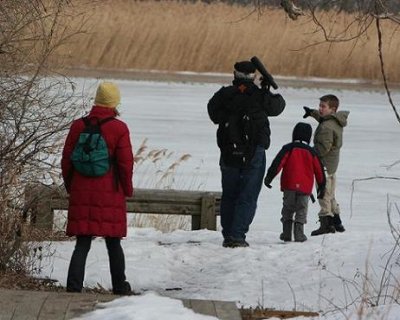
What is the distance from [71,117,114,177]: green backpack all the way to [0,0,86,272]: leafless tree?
27.2 inches

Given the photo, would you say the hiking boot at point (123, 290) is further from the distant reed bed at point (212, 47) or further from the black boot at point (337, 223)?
the distant reed bed at point (212, 47)

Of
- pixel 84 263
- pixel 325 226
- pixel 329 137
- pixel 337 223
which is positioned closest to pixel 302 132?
pixel 329 137

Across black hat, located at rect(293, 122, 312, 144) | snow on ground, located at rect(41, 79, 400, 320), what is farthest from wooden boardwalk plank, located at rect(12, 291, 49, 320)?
black hat, located at rect(293, 122, 312, 144)

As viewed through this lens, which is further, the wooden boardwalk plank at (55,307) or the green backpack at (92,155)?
the green backpack at (92,155)

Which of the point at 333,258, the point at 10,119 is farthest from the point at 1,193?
the point at 333,258

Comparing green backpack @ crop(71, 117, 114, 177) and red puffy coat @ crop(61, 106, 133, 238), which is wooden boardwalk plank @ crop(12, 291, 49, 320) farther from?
green backpack @ crop(71, 117, 114, 177)

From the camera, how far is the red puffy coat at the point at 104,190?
7.54 metres

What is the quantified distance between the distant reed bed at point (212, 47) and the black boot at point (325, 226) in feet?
69.0

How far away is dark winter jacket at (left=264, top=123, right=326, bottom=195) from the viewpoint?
10430 millimetres

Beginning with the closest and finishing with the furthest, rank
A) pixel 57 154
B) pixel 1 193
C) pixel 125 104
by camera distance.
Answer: pixel 1 193 → pixel 57 154 → pixel 125 104

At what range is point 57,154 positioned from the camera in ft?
28.5

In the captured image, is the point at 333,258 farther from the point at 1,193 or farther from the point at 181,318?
the point at 181,318

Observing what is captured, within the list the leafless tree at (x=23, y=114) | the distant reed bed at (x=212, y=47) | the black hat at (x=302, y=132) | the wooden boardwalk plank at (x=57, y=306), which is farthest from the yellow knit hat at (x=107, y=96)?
the distant reed bed at (x=212, y=47)

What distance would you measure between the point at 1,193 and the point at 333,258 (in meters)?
2.73
